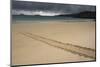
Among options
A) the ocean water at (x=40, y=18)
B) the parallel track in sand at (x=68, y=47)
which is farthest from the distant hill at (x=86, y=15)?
the parallel track in sand at (x=68, y=47)

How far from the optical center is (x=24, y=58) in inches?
77.9

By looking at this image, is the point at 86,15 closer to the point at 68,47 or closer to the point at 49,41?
the point at 68,47

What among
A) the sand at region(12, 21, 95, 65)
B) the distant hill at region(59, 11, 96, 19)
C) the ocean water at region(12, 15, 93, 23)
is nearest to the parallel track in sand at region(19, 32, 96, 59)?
the sand at region(12, 21, 95, 65)

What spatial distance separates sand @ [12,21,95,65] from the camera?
6.43 feet

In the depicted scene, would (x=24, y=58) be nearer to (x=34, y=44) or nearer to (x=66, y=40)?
(x=34, y=44)

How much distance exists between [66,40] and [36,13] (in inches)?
19.4

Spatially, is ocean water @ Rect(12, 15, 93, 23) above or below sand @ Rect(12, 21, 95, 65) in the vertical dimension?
above

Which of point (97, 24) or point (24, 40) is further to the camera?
point (97, 24)

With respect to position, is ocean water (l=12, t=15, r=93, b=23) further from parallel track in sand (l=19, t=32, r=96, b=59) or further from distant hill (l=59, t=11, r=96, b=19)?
parallel track in sand (l=19, t=32, r=96, b=59)

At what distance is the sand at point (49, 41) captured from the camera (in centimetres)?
196

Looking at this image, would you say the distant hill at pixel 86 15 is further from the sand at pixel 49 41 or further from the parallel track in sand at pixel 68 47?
the parallel track in sand at pixel 68 47

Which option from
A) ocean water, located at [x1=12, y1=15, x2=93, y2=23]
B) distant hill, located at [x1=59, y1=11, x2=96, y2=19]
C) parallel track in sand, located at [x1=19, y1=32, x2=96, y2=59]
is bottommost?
parallel track in sand, located at [x1=19, y1=32, x2=96, y2=59]
